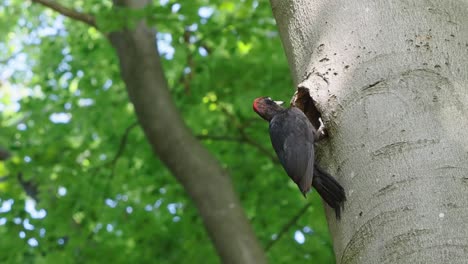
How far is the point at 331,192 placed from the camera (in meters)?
2.26

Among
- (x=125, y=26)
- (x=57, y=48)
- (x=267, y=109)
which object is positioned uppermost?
(x=267, y=109)

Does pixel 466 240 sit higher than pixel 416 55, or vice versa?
pixel 416 55

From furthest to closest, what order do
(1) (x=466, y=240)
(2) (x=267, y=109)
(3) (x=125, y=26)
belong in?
(3) (x=125, y=26)
(2) (x=267, y=109)
(1) (x=466, y=240)

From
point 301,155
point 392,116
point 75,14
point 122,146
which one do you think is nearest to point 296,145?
point 301,155

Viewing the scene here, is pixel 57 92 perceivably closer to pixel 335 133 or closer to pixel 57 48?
pixel 57 48

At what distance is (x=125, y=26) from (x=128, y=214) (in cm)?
199

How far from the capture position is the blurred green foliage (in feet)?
22.0

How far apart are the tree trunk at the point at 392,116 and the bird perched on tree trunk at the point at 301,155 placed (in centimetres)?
5

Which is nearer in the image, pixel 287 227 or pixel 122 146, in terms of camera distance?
pixel 287 227

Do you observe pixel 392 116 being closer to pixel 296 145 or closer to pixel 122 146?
pixel 296 145

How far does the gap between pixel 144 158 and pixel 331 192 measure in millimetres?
5560

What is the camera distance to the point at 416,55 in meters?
2.29

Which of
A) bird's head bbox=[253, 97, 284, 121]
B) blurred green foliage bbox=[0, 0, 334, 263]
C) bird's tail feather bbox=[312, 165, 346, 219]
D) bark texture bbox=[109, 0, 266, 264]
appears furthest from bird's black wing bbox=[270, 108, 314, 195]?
blurred green foliage bbox=[0, 0, 334, 263]

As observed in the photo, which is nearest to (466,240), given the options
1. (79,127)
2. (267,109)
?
(267,109)
